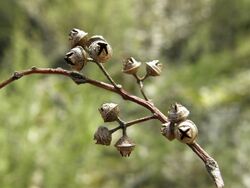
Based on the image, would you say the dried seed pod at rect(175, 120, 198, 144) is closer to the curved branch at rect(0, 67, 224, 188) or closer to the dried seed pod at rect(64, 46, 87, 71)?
the curved branch at rect(0, 67, 224, 188)

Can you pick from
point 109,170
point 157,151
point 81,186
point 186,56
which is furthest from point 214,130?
point 186,56

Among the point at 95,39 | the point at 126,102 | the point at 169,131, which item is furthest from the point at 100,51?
the point at 126,102

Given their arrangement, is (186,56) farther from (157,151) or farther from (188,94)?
(157,151)

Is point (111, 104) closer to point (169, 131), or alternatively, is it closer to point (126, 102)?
point (169, 131)

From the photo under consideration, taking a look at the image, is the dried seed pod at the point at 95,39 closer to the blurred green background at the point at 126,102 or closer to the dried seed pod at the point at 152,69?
the dried seed pod at the point at 152,69

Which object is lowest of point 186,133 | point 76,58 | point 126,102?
point 186,133

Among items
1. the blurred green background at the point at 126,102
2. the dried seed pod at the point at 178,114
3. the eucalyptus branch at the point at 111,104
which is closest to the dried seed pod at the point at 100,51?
the eucalyptus branch at the point at 111,104
